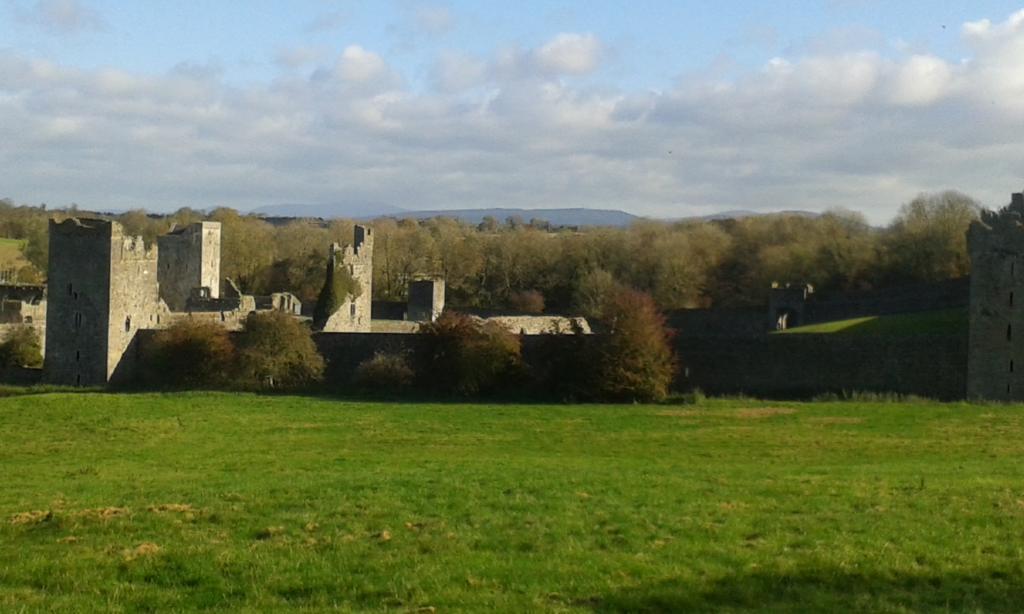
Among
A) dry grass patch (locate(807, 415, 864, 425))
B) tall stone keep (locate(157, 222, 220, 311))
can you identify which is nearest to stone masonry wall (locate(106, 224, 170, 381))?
tall stone keep (locate(157, 222, 220, 311))

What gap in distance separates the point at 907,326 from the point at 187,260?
35675 mm

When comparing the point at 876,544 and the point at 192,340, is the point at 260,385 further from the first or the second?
the point at 876,544

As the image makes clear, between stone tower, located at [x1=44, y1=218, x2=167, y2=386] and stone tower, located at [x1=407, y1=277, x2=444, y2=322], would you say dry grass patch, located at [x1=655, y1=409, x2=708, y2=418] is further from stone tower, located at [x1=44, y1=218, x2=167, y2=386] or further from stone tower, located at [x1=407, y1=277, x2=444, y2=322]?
stone tower, located at [x1=407, y1=277, x2=444, y2=322]

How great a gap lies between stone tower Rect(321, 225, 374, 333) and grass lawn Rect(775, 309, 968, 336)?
600 inches

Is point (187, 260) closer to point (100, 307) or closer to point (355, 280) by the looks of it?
point (355, 280)

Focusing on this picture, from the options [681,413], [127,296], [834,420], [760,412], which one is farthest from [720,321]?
[834,420]

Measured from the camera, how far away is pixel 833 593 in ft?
28.1

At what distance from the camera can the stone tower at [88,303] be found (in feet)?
120

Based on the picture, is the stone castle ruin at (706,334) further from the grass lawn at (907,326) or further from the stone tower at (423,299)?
the grass lawn at (907,326)

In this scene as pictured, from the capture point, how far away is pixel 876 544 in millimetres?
10180

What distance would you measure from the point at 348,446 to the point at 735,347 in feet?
50.3

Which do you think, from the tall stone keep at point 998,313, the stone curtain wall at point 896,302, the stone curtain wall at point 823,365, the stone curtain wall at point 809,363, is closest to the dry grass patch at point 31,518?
the stone curtain wall at point 809,363

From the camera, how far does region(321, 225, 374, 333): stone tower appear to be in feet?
139

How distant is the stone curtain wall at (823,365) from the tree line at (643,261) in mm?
25652
